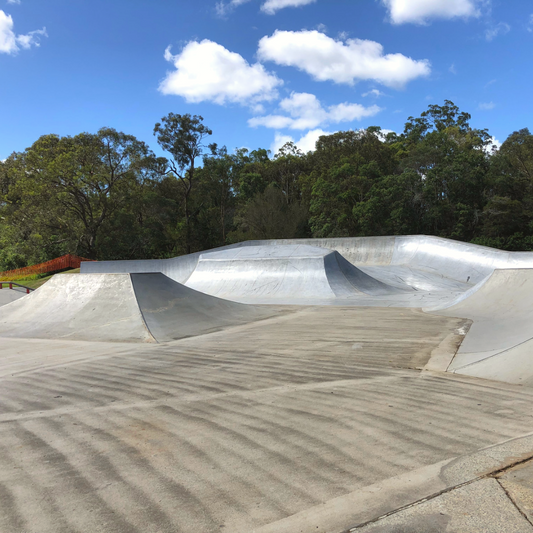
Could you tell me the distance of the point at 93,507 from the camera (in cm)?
194

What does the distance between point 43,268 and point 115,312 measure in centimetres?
2152

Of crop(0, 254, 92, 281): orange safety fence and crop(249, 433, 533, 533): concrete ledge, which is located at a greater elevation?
crop(0, 254, 92, 281): orange safety fence

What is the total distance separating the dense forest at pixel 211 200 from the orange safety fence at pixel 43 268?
3.51 meters

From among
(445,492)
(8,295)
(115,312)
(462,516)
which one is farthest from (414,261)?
(462,516)

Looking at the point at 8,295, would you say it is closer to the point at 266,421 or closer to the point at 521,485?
the point at 266,421

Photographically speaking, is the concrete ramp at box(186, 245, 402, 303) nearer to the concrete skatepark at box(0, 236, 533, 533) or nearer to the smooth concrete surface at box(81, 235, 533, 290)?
the smooth concrete surface at box(81, 235, 533, 290)

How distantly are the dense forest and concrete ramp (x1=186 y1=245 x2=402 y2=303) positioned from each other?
52.8ft

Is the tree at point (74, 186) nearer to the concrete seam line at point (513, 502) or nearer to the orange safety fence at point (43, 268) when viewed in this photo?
the orange safety fence at point (43, 268)

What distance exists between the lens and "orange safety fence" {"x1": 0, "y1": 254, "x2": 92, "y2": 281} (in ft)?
84.0

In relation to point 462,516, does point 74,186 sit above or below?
above

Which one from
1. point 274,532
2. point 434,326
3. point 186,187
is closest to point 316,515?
point 274,532

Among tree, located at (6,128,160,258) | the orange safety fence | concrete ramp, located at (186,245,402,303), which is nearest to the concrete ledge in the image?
concrete ramp, located at (186,245,402,303)

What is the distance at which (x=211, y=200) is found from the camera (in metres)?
38.1

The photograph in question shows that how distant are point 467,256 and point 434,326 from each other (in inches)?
426
